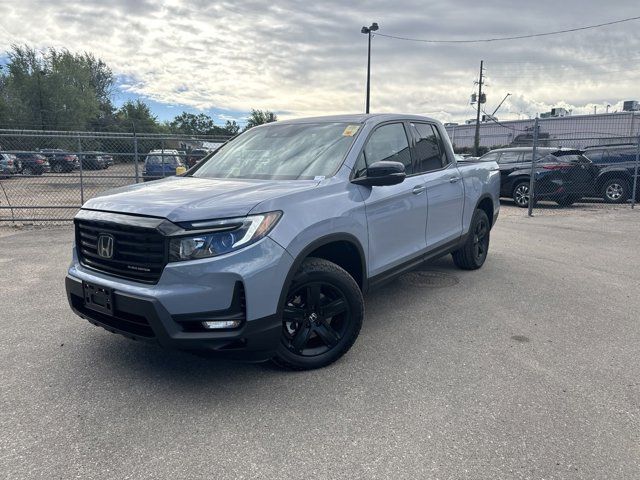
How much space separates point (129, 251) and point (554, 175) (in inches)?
475

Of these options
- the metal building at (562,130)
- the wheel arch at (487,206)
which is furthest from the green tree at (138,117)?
the wheel arch at (487,206)

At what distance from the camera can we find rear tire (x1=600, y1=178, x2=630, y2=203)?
43.7 ft

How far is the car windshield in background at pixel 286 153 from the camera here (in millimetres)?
3773

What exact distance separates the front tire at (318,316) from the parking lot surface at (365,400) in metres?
0.13

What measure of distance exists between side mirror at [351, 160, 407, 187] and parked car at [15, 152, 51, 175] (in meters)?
8.94

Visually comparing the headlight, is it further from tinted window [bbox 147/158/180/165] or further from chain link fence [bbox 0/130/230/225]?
tinted window [bbox 147/158/180/165]

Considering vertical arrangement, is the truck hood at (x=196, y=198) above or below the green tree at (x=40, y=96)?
below

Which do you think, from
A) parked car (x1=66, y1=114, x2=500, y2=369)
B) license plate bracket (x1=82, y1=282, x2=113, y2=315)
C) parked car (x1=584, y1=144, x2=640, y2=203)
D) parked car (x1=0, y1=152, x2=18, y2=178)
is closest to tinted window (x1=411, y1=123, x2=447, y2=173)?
parked car (x1=66, y1=114, x2=500, y2=369)

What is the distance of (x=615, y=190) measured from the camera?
530 inches

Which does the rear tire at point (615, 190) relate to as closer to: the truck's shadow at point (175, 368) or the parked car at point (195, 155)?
the parked car at point (195, 155)

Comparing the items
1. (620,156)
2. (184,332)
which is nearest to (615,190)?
(620,156)

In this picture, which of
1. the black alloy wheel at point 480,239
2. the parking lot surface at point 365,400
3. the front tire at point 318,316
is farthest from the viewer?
the black alloy wheel at point 480,239

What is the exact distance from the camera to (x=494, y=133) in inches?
901

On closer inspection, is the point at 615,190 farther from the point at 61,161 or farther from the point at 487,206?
the point at 61,161
